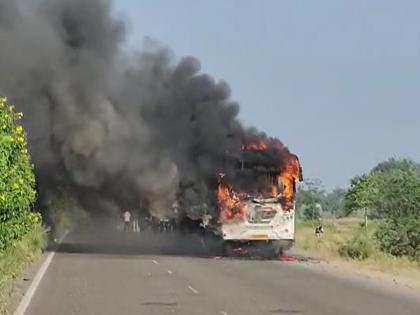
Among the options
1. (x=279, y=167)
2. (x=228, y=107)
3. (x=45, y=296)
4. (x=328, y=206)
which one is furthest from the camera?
(x=328, y=206)

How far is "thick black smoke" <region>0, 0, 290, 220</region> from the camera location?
34469mm

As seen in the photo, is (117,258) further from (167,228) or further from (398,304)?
(398,304)

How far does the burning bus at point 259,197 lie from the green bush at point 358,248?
3201 millimetres

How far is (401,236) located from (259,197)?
6150 mm

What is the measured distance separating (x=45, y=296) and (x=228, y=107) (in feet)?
65.4

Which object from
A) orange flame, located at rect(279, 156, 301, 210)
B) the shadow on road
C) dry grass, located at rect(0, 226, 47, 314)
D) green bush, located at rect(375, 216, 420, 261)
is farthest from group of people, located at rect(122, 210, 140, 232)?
green bush, located at rect(375, 216, 420, 261)

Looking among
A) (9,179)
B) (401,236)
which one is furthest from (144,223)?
(9,179)

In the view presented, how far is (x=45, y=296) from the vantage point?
18766 mm

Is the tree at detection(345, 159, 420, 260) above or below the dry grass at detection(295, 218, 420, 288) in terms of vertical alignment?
above

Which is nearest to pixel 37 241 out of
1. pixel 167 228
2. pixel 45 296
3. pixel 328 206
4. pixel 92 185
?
pixel 92 185

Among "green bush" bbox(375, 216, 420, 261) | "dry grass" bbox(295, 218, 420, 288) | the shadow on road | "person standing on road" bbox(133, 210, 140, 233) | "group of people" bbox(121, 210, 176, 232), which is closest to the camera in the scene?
"dry grass" bbox(295, 218, 420, 288)

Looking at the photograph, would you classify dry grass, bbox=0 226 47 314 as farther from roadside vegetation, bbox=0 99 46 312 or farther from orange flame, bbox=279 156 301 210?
orange flame, bbox=279 156 301 210

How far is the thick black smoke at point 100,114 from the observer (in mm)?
34469

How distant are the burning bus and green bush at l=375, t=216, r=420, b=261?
14.6 feet
